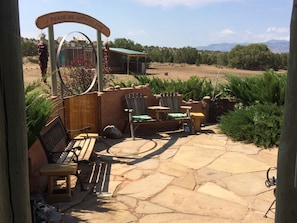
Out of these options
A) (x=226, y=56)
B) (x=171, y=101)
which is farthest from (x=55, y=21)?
(x=226, y=56)

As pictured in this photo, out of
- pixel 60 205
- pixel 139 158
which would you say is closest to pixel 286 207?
pixel 60 205

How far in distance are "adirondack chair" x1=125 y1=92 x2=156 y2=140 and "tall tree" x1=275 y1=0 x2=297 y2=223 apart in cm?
542

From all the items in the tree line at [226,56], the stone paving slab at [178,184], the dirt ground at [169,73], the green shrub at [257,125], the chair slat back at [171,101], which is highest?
the tree line at [226,56]

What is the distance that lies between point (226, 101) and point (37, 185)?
19.7 ft

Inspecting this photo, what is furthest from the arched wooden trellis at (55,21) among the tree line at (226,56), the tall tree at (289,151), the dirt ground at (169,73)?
the tree line at (226,56)

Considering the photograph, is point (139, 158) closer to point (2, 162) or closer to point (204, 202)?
point (204, 202)

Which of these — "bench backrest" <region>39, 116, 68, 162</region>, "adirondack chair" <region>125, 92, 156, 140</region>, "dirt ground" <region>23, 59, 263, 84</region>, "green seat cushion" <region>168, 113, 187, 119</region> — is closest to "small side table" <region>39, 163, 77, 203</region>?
"bench backrest" <region>39, 116, 68, 162</region>

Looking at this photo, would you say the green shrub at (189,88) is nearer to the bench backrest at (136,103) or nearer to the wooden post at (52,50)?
the bench backrest at (136,103)

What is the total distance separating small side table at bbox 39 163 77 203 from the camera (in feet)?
11.5

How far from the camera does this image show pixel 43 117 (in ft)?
12.1

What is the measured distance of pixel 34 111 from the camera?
3619mm

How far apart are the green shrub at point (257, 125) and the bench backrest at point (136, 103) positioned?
1.83 m

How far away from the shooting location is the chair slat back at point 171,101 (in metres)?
7.44

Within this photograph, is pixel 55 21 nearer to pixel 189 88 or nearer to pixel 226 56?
pixel 189 88
